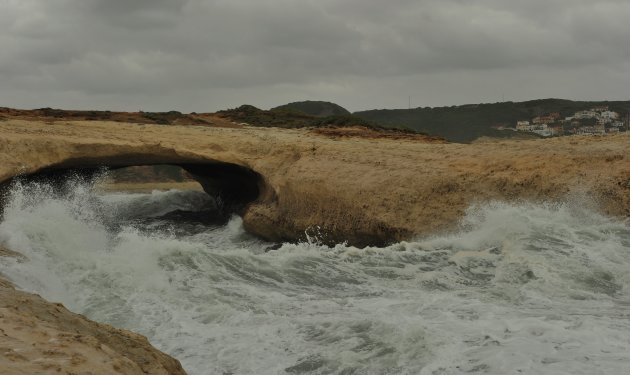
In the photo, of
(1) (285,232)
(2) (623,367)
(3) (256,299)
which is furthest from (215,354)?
(1) (285,232)

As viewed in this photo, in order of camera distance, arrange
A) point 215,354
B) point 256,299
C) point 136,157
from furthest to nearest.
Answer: point 136,157
point 256,299
point 215,354

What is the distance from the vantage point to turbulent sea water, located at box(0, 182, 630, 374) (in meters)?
5.29

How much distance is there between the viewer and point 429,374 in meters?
4.80

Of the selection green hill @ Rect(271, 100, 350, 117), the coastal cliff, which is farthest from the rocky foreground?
green hill @ Rect(271, 100, 350, 117)

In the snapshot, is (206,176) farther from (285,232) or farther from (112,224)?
(285,232)

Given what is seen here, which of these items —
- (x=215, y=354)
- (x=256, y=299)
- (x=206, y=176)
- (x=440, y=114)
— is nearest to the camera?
(x=215, y=354)

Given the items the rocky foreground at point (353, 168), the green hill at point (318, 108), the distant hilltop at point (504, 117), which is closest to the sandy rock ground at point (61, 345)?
the rocky foreground at point (353, 168)

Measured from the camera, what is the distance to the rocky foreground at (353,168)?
1070 cm

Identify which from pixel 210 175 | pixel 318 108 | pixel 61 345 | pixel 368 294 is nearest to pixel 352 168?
pixel 368 294

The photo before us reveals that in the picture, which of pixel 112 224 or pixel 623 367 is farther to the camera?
pixel 112 224

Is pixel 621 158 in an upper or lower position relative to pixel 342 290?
upper

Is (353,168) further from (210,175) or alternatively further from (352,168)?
(210,175)

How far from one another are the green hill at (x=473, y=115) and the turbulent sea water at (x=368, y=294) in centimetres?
4474

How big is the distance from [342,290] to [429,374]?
3.47m
